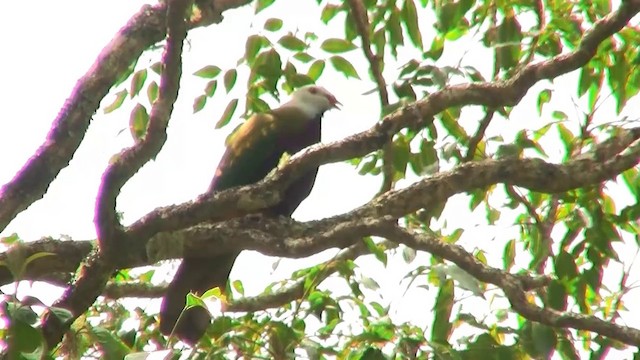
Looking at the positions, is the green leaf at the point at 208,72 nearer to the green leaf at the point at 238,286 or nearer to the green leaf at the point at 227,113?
the green leaf at the point at 227,113

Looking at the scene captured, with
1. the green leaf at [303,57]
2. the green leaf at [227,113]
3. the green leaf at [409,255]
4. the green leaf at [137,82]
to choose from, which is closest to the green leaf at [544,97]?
the green leaf at [303,57]

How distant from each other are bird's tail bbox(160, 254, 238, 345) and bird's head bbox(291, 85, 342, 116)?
1.03 meters

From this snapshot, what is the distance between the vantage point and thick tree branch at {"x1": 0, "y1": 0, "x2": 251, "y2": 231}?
6.14 ft

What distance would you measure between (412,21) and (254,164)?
104cm

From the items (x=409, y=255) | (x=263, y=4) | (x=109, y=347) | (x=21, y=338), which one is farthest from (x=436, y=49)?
(x=21, y=338)

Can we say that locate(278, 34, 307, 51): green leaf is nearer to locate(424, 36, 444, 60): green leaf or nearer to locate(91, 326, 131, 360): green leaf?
locate(424, 36, 444, 60): green leaf

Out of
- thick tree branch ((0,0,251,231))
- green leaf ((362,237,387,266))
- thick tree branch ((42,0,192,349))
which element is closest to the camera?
thick tree branch ((42,0,192,349))

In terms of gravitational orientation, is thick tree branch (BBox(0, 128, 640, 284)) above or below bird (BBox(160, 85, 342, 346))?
below

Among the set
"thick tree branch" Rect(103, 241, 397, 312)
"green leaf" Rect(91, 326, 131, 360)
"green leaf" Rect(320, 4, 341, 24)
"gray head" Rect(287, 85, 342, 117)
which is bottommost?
"green leaf" Rect(91, 326, 131, 360)

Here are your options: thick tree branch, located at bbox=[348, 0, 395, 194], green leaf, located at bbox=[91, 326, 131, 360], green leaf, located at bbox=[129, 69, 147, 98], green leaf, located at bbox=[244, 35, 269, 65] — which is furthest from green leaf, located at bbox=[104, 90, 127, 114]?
green leaf, located at bbox=[91, 326, 131, 360]

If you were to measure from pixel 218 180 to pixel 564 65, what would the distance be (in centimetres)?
158

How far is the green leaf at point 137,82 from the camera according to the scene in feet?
8.24

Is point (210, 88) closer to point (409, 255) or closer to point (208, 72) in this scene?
point (208, 72)

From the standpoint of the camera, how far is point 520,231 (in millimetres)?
2717
